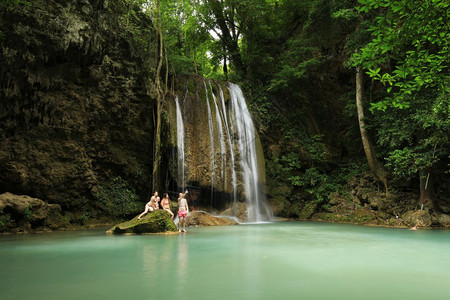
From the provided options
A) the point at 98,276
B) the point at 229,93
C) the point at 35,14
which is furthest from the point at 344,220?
the point at 35,14

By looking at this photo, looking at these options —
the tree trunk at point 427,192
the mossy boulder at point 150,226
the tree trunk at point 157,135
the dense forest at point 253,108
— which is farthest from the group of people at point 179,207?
the tree trunk at point 427,192

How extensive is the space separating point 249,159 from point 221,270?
38.2 feet

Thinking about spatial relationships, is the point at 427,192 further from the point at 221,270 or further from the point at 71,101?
the point at 71,101

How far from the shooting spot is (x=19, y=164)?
37.6 feet

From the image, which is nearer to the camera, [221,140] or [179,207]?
[179,207]

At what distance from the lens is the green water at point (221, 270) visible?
4047mm

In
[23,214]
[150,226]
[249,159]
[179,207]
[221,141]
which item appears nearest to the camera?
[150,226]

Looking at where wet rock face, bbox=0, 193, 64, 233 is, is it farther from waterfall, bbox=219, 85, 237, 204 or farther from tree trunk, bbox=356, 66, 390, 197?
tree trunk, bbox=356, 66, 390, 197

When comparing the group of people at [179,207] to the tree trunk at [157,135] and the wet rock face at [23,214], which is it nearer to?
the tree trunk at [157,135]

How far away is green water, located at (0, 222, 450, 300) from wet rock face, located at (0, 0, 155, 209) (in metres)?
4.59

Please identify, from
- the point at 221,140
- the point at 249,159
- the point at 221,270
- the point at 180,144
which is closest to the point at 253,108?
the point at 249,159

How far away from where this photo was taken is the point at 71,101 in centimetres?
1293

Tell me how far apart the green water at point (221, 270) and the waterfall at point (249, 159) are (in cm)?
745

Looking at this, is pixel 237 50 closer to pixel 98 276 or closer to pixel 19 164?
pixel 19 164
